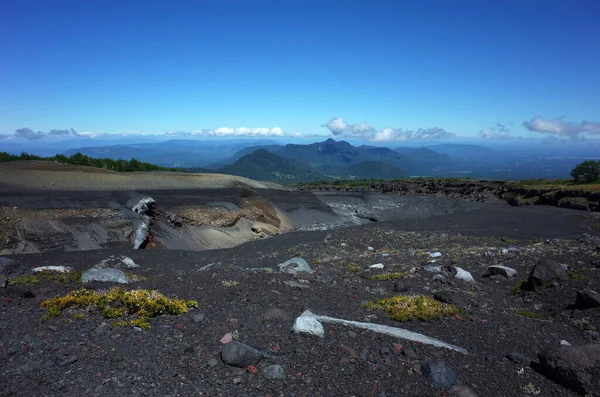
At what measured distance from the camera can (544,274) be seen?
37.0ft

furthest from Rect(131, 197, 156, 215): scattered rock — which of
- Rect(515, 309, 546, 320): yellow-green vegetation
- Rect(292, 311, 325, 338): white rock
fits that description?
Rect(515, 309, 546, 320): yellow-green vegetation

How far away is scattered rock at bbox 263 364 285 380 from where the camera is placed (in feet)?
18.9

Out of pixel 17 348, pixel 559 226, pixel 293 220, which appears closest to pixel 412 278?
pixel 17 348

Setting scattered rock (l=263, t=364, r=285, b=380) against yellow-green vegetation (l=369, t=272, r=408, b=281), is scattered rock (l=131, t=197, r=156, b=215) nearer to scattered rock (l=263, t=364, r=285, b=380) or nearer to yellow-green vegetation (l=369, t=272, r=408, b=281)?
yellow-green vegetation (l=369, t=272, r=408, b=281)

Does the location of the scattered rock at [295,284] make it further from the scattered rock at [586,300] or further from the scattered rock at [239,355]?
the scattered rock at [586,300]

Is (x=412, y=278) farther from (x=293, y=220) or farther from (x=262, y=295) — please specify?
(x=293, y=220)

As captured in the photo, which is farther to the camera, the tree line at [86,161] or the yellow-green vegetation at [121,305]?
the tree line at [86,161]

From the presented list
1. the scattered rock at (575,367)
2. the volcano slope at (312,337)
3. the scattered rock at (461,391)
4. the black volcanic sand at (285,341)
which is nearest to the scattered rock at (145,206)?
the volcano slope at (312,337)

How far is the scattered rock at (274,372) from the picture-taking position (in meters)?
5.77

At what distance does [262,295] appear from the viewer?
9406 mm

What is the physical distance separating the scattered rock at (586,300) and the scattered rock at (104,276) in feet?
43.2

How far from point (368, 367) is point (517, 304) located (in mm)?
6869

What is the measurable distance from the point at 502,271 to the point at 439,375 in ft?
29.8

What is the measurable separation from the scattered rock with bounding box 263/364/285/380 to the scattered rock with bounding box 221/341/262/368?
30 centimetres
